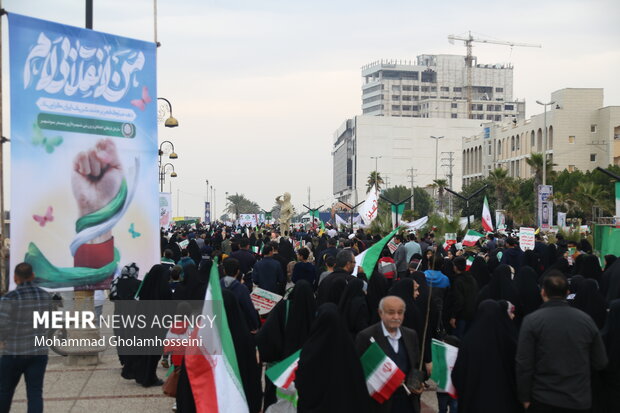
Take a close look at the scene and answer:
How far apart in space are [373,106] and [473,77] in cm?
2421

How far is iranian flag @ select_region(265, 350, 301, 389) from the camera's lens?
20.3 feet

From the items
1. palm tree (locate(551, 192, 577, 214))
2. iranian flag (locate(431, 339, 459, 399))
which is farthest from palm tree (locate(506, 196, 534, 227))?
iranian flag (locate(431, 339, 459, 399))

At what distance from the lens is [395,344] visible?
5.91 m

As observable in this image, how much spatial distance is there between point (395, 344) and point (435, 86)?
594 ft

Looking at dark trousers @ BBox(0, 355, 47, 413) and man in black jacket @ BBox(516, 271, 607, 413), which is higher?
man in black jacket @ BBox(516, 271, 607, 413)

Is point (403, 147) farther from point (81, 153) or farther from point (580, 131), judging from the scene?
point (81, 153)

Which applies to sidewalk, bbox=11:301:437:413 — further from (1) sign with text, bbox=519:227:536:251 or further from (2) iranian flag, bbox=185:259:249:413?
(1) sign with text, bbox=519:227:536:251

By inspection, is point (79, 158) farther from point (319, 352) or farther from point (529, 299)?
point (529, 299)

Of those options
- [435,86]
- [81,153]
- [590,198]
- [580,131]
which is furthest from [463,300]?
[435,86]

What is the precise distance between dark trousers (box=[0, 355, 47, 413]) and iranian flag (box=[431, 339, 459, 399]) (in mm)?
3318

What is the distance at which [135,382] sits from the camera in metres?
9.64

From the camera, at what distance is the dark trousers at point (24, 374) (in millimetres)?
6586

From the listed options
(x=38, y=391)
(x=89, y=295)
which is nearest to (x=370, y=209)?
(x=89, y=295)

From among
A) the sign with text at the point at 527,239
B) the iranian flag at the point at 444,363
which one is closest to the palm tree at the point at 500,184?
the sign with text at the point at 527,239
